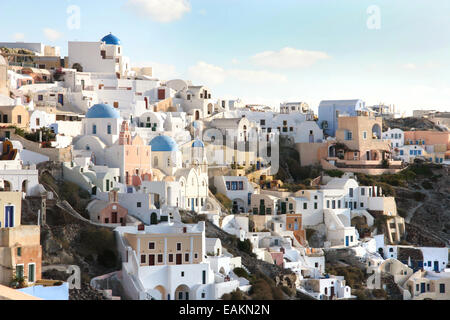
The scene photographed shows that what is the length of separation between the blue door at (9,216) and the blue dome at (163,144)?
12853 mm

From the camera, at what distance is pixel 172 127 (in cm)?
4612

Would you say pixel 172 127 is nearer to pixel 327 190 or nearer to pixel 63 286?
pixel 327 190

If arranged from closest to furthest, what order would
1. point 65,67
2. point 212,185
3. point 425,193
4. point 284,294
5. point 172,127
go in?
1. point 284,294
2. point 212,185
3. point 172,127
4. point 425,193
5. point 65,67

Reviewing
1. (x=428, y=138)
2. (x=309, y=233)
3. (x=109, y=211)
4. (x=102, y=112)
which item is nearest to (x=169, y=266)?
(x=109, y=211)

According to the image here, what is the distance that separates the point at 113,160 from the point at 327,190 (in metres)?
11.2

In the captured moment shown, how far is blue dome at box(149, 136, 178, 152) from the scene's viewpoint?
40.7 m

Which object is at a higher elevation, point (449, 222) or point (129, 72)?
point (129, 72)

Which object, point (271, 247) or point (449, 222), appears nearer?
point (271, 247)

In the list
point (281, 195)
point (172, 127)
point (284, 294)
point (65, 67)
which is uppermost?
point (65, 67)

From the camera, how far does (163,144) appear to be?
40.9m

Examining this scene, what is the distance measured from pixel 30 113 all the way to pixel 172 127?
8440 millimetres

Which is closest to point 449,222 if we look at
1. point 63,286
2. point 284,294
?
point 284,294

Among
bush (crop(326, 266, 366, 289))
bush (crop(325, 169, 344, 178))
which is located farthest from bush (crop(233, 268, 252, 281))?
bush (crop(325, 169, 344, 178))

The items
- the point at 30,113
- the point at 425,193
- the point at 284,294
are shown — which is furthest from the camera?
the point at 425,193
